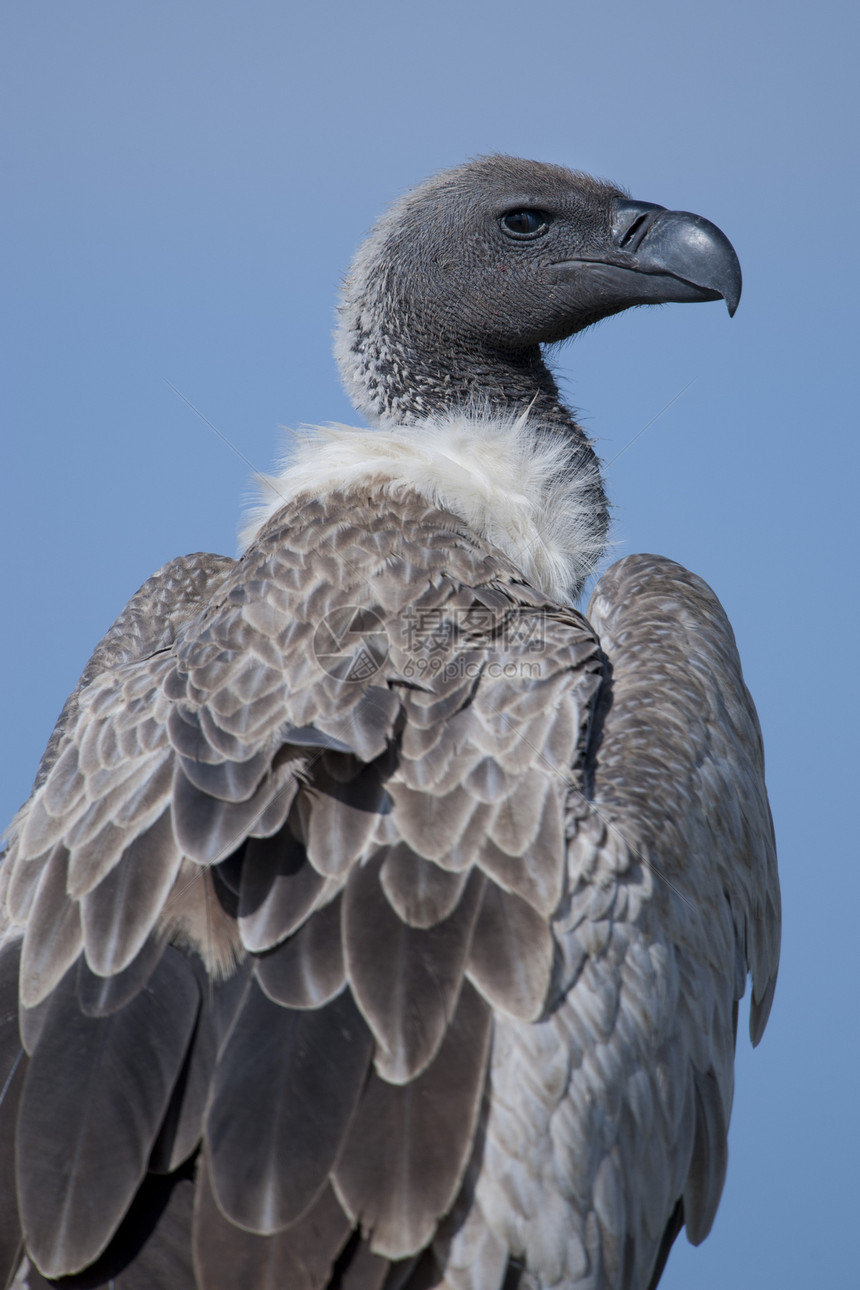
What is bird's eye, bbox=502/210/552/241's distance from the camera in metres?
4.68

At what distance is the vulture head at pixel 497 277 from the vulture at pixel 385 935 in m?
0.94

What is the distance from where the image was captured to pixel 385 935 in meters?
2.51

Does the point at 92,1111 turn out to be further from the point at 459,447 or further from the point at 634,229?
the point at 634,229

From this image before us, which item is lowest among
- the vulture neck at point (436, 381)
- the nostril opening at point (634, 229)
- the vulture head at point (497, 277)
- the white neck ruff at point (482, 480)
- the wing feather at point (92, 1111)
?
the wing feather at point (92, 1111)

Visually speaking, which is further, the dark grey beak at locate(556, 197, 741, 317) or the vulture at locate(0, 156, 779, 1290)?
the dark grey beak at locate(556, 197, 741, 317)

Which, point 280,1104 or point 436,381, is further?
point 436,381

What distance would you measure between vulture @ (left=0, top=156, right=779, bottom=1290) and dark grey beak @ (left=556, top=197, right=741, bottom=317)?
1379 millimetres

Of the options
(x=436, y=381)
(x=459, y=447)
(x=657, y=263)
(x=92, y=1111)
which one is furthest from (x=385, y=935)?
(x=657, y=263)

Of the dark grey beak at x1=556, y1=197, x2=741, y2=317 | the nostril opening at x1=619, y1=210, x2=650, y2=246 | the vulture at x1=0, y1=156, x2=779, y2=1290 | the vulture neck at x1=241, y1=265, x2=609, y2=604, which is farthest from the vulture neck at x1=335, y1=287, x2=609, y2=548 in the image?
the vulture at x1=0, y1=156, x2=779, y2=1290

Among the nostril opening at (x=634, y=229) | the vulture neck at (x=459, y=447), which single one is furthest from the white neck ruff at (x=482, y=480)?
the nostril opening at (x=634, y=229)

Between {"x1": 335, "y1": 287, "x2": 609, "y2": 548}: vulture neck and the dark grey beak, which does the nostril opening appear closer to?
the dark grey beak

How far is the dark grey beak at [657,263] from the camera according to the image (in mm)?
4398

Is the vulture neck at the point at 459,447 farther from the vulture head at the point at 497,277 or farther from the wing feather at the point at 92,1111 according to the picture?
the wing feather at the point at 92,1111

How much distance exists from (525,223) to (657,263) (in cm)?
52
